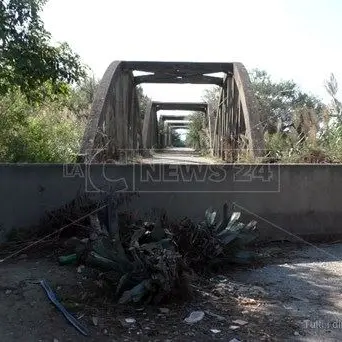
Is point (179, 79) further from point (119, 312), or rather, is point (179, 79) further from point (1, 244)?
point (119, 312)

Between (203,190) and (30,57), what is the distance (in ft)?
10.4

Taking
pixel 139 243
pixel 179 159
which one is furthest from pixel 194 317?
pixel 179 159

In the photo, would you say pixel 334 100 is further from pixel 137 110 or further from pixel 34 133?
pixel 137 110

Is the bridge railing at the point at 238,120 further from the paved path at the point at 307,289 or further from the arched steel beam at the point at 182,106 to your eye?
the arched steel beam at the point at 182,106

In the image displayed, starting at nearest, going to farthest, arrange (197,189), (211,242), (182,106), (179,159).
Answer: (211,242)
(197,189)
(179,159)
(182,106)

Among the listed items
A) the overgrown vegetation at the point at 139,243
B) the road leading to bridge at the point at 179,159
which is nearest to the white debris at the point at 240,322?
the overgrown vegetation at the point at 139,243

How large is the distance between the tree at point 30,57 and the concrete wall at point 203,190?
75.3 inches

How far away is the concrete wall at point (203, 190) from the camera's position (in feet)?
18.4

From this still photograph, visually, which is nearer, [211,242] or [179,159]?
[211,242]

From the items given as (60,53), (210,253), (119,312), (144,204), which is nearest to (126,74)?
(60,53)

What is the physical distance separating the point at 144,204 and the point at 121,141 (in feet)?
24.1

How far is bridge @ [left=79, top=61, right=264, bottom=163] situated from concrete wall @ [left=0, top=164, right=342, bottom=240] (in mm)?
1082

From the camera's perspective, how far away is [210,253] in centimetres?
467

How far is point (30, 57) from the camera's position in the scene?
6.77 metres
